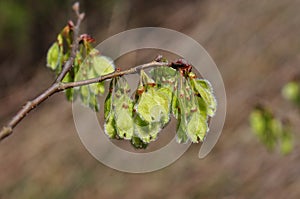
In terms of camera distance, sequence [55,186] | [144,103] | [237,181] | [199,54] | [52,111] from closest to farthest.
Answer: [144,103]
[237,181]
[55,186]
[199,54]
[52,111]

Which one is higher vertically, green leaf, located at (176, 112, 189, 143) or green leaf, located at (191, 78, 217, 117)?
green leaf, located at (191, 78, 217, 117)

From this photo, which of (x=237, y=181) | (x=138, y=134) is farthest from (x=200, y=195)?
(x=138, y=134)

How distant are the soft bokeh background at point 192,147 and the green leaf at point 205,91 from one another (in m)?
3.55

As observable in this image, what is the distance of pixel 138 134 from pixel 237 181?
4.25m

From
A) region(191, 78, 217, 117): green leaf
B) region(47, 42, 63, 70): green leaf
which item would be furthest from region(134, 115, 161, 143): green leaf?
region(47, 42, 63, 70): green leaf

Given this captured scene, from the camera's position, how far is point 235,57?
290 inches

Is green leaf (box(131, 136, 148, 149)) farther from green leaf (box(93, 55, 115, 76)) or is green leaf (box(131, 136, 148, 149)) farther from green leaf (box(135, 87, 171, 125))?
green leaf (box(93, 55, 115, 76))

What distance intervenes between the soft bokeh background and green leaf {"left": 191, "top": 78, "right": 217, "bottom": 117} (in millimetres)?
3547

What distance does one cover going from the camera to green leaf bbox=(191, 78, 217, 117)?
1.35 meters

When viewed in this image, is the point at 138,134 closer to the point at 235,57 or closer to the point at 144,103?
the point at 144,103

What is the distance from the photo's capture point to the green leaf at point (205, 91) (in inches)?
53.3

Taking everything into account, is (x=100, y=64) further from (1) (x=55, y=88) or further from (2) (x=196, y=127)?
(2) (x=196, y=127)

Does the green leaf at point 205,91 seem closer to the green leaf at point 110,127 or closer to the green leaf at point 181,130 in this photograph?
the green leaf at point 181,130

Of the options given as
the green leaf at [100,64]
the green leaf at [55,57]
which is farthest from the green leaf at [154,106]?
the green leaf at [55,57]
